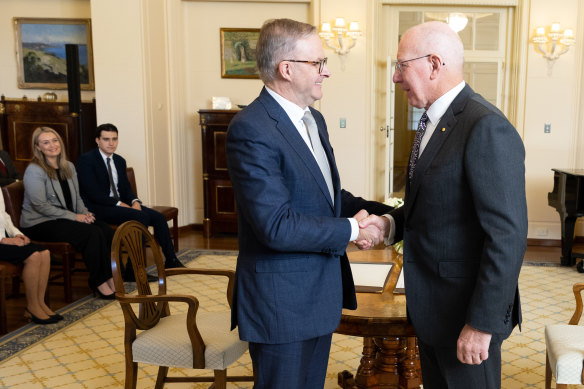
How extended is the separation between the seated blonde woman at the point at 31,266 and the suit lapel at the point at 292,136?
11.2 feet

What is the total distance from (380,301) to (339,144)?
5.23 meters

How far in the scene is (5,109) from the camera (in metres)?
8.27

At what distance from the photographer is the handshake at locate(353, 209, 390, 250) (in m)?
2.23

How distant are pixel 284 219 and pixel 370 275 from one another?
60.0 inches

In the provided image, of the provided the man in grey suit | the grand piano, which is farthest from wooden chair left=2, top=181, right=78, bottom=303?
the grand piano

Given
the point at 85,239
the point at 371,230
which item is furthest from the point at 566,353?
the point at 85,239

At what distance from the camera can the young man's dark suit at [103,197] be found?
6.06m

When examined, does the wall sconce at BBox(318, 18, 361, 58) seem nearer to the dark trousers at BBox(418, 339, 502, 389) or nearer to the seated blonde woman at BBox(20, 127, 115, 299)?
the seated blonde woman at BBox(20, 127, 115, 299)

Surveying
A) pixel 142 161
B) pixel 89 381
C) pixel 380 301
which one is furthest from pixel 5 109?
pixel 380 301

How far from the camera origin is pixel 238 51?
8.36m

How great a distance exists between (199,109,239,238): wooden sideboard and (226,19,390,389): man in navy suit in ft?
19.3

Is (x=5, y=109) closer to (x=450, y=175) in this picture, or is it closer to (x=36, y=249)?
(x=36, y=249)

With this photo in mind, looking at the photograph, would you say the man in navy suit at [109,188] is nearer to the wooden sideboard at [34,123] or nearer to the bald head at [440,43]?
the wooden sideboard at [34,123]

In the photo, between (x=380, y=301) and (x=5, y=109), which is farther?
(x=5, y=109)
